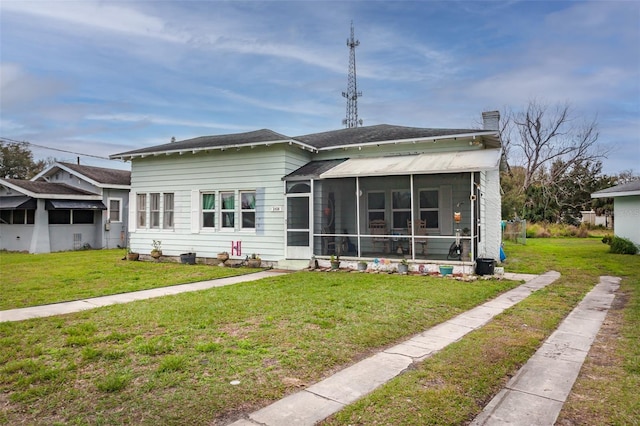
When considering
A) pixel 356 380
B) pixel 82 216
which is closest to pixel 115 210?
pixel 82 216

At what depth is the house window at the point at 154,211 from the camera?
50.3 ft

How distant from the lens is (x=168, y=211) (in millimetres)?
15078

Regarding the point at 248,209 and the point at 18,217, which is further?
the point at 18,217

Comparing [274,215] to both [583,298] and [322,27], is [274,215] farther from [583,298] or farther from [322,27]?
[583,298]

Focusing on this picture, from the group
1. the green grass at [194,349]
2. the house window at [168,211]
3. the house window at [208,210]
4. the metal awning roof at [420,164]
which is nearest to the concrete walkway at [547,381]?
the green grass at [194,349]

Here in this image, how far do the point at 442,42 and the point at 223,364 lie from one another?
A: 45.3 ft

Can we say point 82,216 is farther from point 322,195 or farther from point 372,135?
point 372,135

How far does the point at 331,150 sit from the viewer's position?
1393 centimetres

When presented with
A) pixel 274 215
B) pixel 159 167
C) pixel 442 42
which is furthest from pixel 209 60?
pixel 442 42

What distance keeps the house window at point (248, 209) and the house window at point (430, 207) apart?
5794mm

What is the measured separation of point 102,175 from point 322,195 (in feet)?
52.6

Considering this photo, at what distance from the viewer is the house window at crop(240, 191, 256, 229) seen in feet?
44.1

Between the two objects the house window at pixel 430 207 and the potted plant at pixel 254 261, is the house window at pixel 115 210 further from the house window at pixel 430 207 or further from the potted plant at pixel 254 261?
the house window at pixel 430 207

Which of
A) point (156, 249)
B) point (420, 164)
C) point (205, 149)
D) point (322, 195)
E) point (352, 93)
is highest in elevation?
point (352, 93)
